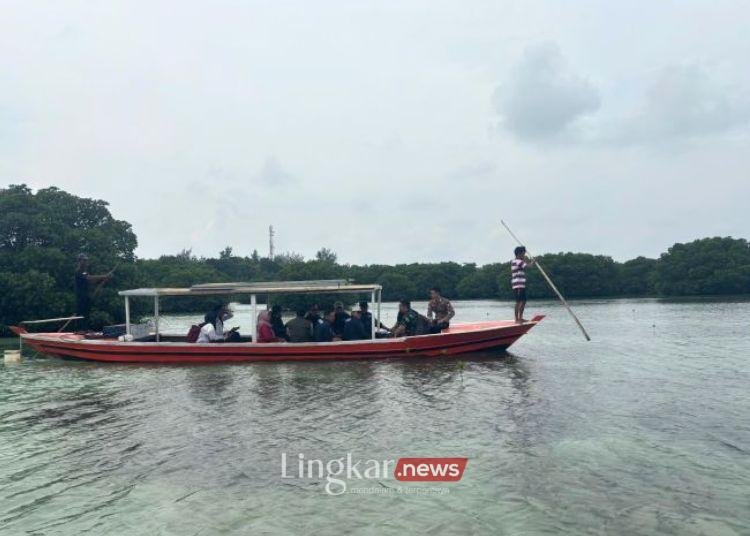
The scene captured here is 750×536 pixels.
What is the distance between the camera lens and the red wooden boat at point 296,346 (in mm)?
16719

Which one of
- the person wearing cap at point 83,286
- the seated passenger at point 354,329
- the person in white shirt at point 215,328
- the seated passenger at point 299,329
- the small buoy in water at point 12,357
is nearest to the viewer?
the seated passenger at point 299,329

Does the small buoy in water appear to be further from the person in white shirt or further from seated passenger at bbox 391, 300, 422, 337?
seated passenger at bbox 391, 300, 422, 337

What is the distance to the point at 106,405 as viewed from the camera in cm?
1174

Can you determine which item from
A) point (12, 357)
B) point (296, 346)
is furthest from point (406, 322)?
point (12, 357)

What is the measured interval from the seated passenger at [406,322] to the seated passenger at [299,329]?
245cm

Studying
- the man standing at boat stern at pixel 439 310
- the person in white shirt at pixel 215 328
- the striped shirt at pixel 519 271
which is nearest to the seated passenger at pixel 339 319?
the man standing at boat stern at pixel 439 310

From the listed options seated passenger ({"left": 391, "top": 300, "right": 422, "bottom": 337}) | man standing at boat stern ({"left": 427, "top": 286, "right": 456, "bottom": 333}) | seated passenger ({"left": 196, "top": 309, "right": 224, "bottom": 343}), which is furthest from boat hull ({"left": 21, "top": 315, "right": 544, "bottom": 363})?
seated passenger ({"left": 391, "top": 300, "right": 422, "bottom": 337})

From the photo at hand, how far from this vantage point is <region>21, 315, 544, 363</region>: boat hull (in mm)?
16703

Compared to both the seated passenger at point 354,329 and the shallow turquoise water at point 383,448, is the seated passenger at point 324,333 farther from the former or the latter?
the shallow turquoise water at point 383,448

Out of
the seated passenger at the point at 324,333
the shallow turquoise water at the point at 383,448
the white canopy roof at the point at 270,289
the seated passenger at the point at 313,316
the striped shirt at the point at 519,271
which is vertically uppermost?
the striped shirt at the point at 519,271

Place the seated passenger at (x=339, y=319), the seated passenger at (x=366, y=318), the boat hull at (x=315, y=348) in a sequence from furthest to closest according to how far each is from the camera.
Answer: the seated passenger at (x=339, y=319), the seated passenger at (x=366, y=318), the boat hull at (x=315, y=348)

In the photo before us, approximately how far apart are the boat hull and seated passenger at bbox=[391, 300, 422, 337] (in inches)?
32.2

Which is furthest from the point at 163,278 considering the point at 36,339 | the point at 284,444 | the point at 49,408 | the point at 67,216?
the point at 284,444

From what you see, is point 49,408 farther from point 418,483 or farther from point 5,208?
point 5,208
